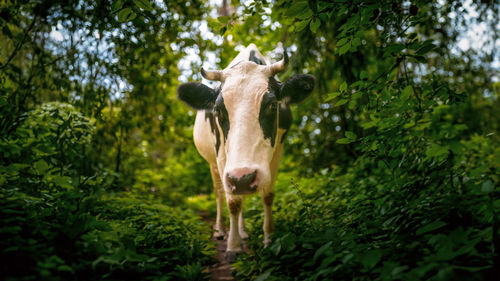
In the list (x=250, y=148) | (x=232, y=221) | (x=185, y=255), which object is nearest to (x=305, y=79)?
(x=250, y=148)

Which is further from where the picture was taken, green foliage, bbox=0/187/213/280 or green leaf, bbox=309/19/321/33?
green leaf, bbox=309/19/321/33

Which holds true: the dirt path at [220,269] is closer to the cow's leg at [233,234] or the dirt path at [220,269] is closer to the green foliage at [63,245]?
the cow's leg at [233,234]

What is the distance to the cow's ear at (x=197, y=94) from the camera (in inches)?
145

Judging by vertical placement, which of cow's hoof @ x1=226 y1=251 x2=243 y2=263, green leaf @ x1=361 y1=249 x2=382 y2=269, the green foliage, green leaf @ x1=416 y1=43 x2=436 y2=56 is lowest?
cow's hoof @ x1=226 y1=251 x2=243 y2=263

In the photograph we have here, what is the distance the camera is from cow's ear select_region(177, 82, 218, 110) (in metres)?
3.69

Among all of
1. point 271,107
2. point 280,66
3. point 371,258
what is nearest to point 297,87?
point 280,66

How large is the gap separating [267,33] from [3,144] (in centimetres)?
608

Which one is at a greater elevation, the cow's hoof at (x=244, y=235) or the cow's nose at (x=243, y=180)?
the cow's nose at (x=243, y=180)

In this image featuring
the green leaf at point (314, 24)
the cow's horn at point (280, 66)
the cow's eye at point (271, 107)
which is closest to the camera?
the green leaf at point (314, 24)

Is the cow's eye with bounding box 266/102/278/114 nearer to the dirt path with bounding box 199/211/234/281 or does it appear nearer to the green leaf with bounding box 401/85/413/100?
the green leaf with bounding box 401/85/413/100

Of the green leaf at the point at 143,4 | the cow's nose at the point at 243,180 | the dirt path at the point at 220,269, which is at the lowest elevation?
the dirt path at the point at 220,269

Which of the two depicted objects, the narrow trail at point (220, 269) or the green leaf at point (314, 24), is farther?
the narrow trail at point (220, 269)

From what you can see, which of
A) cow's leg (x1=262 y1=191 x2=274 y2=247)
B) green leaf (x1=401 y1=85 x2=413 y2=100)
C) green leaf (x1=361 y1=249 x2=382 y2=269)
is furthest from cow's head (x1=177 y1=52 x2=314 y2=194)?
green leaf (x1=401 y1=85 x2=413 y2=100)

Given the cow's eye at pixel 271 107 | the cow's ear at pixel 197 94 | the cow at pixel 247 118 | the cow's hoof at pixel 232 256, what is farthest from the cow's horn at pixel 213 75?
the cow's hoof at pixel 232 256
